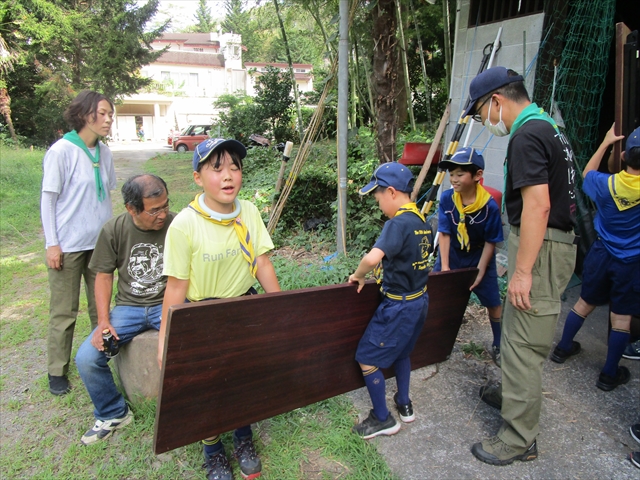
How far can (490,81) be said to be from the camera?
2.21 meters

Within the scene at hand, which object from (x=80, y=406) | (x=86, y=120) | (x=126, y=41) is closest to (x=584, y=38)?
(x=86, y=120)

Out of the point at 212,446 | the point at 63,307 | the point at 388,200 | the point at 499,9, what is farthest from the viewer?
the point at 499,9

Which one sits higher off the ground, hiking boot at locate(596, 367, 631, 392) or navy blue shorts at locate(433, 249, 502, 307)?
navy blue shorts at locate(433, 249, 502, 307)

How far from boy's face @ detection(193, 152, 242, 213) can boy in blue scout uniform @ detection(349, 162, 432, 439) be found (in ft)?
2.18

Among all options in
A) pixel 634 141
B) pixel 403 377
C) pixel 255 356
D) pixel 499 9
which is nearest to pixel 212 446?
pixel 255 356

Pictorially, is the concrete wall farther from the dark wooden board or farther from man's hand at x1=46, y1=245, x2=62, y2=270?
man's hand at x1=46, y1=245, x2=62, y2=270

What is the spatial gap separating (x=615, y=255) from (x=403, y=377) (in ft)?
5.38

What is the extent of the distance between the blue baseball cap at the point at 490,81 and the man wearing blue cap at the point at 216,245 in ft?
3.97

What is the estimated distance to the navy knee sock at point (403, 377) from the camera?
8.57ft

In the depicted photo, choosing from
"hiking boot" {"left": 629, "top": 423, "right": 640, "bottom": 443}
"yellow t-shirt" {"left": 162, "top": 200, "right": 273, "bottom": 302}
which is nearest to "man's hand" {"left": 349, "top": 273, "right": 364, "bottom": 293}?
"yellow t-shirt" {"left": 162, "top": 200, "right": 273, "bottom": 302}

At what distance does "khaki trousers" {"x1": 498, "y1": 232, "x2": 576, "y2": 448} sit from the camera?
7.25 ft

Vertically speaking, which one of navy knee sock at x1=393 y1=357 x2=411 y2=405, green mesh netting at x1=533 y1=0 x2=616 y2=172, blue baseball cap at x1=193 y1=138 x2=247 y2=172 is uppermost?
green mesh netting at x1=533 y1=0 x2=616 y2=172

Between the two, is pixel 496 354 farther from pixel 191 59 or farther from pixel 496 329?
pixel 191 59

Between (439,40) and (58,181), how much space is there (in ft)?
41.0
